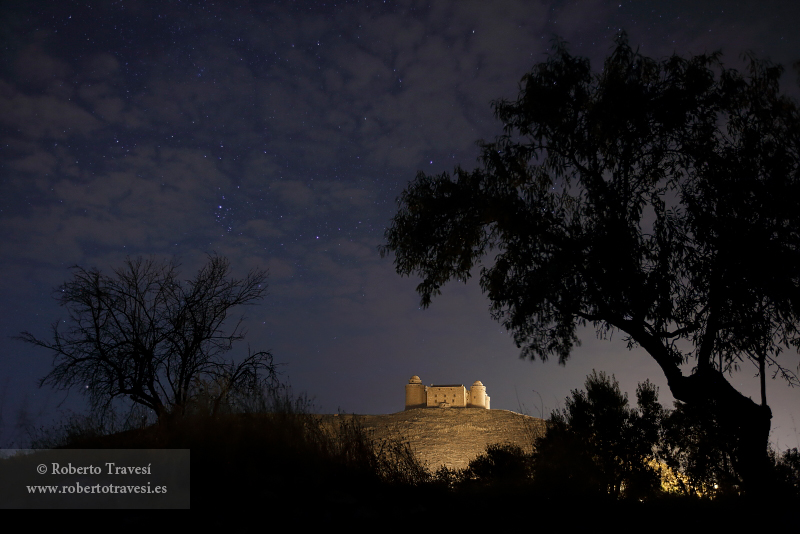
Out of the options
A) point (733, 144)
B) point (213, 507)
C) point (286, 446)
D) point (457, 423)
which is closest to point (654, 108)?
point (733, 144)

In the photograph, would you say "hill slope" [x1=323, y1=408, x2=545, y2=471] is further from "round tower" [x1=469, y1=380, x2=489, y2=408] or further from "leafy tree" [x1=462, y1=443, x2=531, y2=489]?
"round tower" [x1=469, y1=380, x2=489, y2=408]

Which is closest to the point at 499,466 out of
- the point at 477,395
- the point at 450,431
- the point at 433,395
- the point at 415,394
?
the point at 450,431

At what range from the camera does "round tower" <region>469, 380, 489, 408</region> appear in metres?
56.1

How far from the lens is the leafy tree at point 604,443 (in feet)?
27.9

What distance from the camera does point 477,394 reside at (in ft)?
185

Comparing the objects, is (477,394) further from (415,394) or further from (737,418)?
(737,418)

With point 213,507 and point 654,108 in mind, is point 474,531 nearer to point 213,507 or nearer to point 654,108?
point 213,507

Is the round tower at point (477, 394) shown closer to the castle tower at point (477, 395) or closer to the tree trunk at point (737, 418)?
the castle tower at point (477, 395)

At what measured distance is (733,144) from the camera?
9234 millimetres

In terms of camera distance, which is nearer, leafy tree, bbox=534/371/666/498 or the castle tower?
leafy tree, bbox=534/371/666/498

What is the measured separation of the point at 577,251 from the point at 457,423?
16.6 m

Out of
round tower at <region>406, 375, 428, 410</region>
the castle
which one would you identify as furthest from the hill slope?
round tower at <region>406, 375, 428, 410</region>

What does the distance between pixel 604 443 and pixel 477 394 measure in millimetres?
47989

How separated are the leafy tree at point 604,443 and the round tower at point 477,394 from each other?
46.4 m
